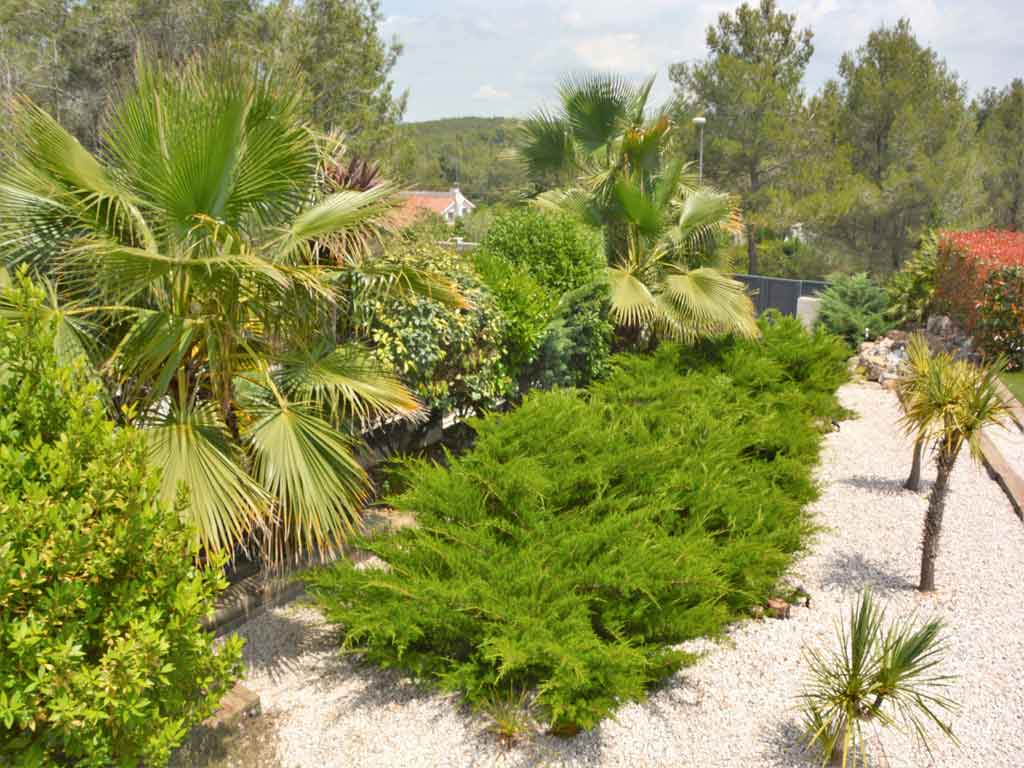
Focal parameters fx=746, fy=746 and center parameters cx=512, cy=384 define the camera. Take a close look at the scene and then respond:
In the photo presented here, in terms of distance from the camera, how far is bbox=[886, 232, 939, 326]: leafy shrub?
1420 cm

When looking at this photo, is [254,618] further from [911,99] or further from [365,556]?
[911,99]

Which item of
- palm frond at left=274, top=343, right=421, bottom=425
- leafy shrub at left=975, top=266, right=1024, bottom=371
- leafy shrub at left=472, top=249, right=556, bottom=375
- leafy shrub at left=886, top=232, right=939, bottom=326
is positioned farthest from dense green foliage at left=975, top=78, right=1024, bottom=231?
palm frond at left=274, top=343, right=421, bottom=425

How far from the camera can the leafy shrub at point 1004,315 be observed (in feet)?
33.8

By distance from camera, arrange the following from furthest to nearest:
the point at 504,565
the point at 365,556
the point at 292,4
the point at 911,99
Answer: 1. the point at 911,99
2. the point at 292,4
3. the point at 365,556
4. the point at 504,565

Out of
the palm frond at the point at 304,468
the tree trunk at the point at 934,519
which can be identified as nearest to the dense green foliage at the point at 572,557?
the palm frond at the point at 304,468

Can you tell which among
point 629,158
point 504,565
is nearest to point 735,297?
point 629,158

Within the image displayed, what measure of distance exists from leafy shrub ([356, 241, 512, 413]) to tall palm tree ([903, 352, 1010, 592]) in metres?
3.28

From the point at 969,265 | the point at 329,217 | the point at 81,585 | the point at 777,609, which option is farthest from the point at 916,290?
the point at 81,585

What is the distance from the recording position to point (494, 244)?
7.82 m

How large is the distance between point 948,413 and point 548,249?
163 inches

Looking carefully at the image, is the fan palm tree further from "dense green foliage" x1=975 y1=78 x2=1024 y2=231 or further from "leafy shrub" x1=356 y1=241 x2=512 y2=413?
"dense green foliage" x1=975 y1=78 x2=1024 y2=231

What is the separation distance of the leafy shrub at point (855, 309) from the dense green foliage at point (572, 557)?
862 cm

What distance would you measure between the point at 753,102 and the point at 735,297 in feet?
53.5

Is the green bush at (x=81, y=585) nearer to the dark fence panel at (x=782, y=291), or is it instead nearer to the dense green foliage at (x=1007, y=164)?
the dark fence panel at (x=782, y=291)
